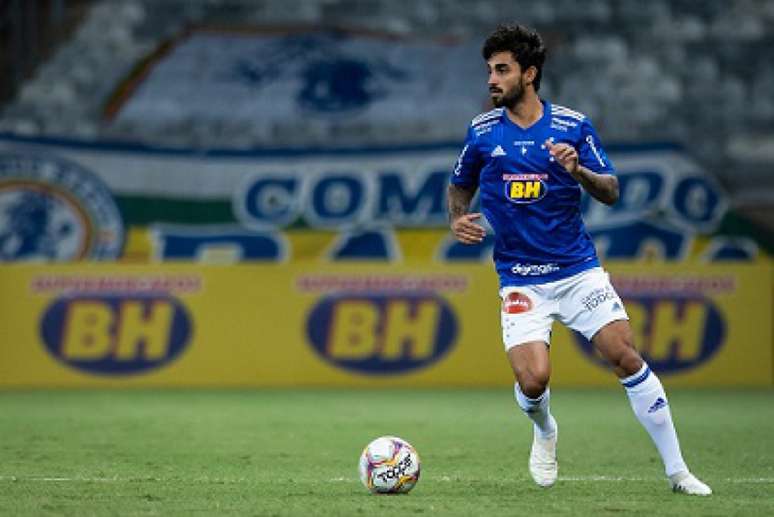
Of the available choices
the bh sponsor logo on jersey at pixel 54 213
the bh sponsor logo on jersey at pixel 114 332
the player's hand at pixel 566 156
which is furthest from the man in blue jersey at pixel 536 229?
the bh sponsor logo on jersey at pixel 54 213

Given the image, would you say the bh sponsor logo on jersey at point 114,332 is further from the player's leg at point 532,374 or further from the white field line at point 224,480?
the player's leg at point 532,374

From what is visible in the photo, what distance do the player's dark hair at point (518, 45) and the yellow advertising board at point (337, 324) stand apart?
785cm

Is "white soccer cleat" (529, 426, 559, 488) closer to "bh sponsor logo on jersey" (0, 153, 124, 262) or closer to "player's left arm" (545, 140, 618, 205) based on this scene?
"player's left arm" (545, 140, 618, 205)

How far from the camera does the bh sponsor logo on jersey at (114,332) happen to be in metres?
14.9

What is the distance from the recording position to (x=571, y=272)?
728 centimetres

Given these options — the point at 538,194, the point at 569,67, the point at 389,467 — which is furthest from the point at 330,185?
the point at 389,467

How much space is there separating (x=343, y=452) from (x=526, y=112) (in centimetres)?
294

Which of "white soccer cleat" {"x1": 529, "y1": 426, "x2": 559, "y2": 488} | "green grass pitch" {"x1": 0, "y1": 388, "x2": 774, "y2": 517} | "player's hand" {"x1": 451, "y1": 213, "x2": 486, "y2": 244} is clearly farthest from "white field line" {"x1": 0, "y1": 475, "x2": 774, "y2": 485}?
"player's hand" {"x1": 451, "y1": 213, "x2": 486, "y2": 244}

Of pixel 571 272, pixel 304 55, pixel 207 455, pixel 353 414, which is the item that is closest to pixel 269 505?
pixel 571 272

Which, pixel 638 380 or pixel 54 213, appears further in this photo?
pixel 54 213

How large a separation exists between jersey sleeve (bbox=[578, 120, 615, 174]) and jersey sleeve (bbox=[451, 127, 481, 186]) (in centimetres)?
51

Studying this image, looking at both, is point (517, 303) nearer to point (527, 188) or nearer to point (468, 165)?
point (527, 188)

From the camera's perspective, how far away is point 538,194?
23.9 feet

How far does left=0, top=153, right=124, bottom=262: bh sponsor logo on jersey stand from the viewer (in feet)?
57.2
